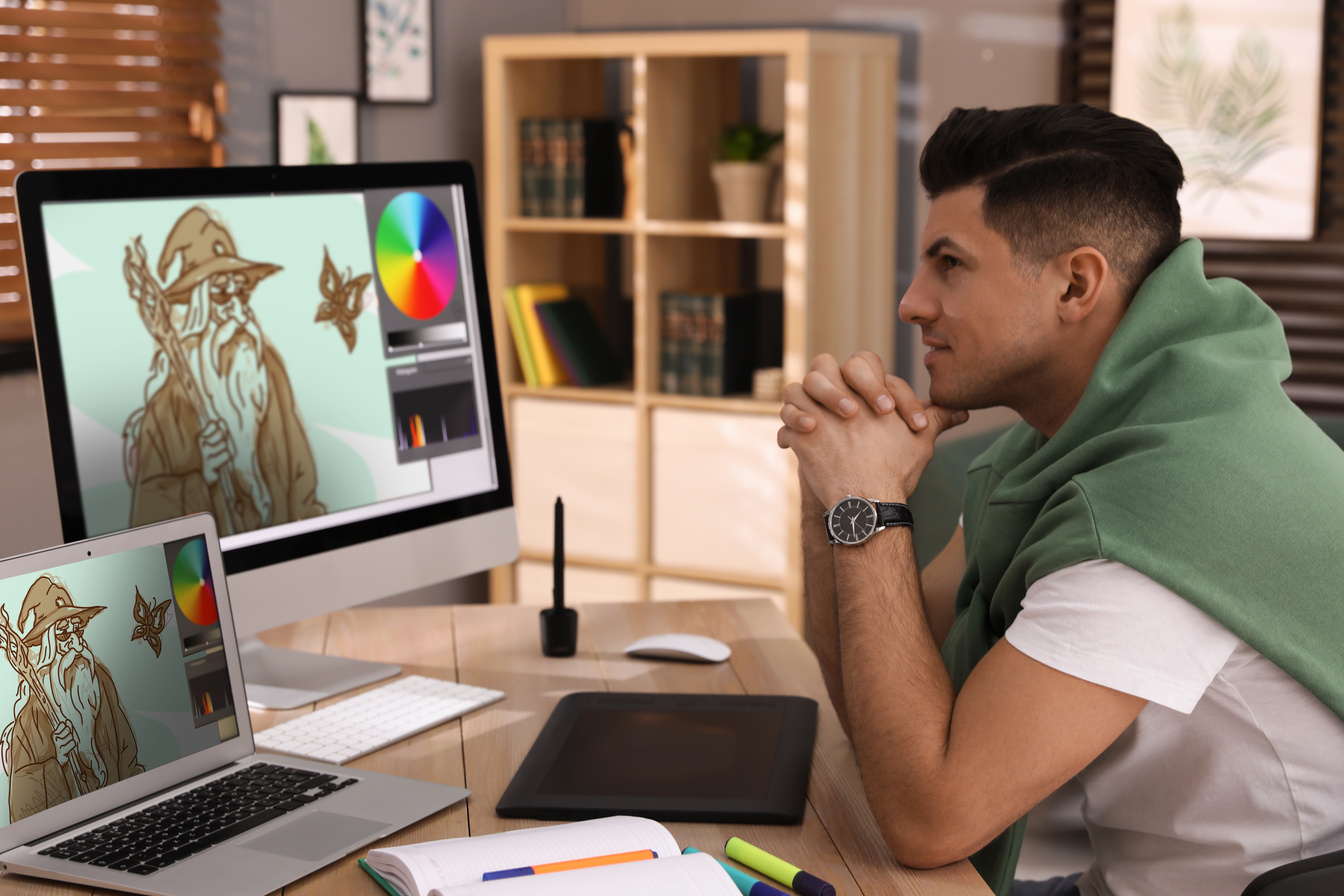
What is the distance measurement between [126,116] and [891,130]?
1.84 m

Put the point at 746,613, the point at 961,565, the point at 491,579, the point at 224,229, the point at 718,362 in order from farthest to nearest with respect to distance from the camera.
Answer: the point at 491,579, the point at 718,362, the point at 746,613, the point at 961,565, the point at 224,229

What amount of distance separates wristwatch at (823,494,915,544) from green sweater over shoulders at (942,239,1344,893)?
114mm

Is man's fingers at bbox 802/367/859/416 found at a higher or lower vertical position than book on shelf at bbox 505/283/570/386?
higher

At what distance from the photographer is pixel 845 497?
1267 mm

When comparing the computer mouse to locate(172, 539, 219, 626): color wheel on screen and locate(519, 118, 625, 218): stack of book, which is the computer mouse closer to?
locate(172, 539, 219, 626): color wheel on screen

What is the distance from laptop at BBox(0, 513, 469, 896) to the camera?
1.01 m

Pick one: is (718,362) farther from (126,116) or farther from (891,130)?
(126,116)

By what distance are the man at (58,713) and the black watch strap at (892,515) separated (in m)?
0.70

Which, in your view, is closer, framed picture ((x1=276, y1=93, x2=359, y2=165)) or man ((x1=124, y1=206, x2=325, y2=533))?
man ((x1=124, y1=206, x2=325, y2=533))

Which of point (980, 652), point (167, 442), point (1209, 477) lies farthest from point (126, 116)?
point (1209, 477)

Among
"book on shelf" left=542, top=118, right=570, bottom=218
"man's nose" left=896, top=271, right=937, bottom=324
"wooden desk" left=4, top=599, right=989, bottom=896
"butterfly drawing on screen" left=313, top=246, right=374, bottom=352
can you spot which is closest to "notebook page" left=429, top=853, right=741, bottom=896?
"wooden desk" left=4, top=599, right=989, bottom=896

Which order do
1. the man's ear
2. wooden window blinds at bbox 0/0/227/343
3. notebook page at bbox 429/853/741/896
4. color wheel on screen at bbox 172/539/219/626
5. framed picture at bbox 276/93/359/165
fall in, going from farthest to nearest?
framed picture at bbox 276/93/359/165 < wooden window blinds at bbox 0/0/227/343 < the man's ear < color wheel on screen at bbox 172/539/219/626 < notebook page at bbox 429/853/741/896

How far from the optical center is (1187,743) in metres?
1.16

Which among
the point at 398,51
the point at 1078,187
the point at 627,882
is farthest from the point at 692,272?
the point at 627,882
